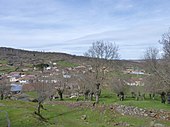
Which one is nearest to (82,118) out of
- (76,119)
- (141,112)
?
(76,119)

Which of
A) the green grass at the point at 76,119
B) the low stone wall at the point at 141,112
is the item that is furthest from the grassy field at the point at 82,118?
the low stone wall at the point at 141,112

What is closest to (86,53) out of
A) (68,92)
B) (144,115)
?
(144,115)

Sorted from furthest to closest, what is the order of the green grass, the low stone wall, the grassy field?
the low stone wall, the grassy field, the green grass

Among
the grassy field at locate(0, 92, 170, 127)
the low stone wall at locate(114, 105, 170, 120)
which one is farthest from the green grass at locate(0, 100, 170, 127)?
the low stone wall at locate(114, 105, 170, 120)

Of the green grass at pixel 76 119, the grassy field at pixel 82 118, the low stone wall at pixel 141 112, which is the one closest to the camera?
the green grass at pixel 76 119

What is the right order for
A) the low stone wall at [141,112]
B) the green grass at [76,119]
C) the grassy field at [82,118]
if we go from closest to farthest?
A: the green grass at [76,119]
the grassy field at [82,118]
the low stone wall at [141,112]

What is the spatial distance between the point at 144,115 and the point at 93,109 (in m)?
9.94

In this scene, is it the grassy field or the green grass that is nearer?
the green grass

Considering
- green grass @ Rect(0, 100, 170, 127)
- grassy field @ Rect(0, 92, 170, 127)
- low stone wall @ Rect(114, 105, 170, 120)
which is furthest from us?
low stone wall @ Rect(114, 105, 170, 120)

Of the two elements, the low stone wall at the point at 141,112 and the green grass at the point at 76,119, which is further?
the low stone wall at the point at 141,112

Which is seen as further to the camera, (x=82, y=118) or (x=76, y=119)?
(x=82, y=118)

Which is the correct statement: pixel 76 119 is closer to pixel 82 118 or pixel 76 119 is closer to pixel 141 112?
pixel 82 118

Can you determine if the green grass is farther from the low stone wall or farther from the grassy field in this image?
the low stone wall

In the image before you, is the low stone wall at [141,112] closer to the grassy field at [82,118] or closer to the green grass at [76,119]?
the grassy field at [82,118]
